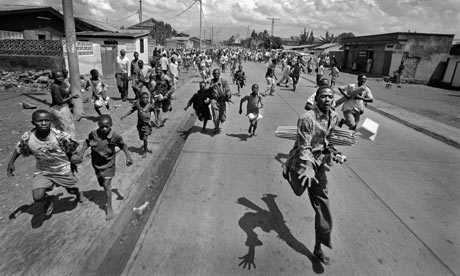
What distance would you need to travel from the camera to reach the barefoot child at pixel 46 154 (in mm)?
3389

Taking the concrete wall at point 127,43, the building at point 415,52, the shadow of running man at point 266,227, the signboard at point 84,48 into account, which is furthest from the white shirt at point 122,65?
the building at point 415,52

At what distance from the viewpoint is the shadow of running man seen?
320cm

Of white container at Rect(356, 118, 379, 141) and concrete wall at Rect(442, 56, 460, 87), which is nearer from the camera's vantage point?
white container at Rect(356, 118, 379, 141)

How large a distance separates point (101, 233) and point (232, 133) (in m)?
5.12

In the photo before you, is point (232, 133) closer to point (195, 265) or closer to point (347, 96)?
point (347, 96)

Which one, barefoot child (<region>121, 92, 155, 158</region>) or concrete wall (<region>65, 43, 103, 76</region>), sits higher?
concrete wall (<region>65, 43, 103, 76</region>)

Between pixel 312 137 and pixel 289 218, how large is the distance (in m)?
Answer: 1.39

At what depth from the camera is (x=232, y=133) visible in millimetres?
8156

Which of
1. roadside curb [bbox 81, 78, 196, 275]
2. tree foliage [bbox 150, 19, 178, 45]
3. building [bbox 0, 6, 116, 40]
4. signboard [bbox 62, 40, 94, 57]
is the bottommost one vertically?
roadside curb [bbox 81, 78, 196, 275]

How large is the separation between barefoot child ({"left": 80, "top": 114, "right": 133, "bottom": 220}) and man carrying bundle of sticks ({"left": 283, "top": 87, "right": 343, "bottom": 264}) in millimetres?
2127

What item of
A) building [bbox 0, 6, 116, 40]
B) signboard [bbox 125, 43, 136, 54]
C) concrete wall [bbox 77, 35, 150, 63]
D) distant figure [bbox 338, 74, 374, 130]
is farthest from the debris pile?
distant figure [bbox 338, 74, 374, 130]

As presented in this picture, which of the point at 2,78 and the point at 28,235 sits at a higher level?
the point at 2,78

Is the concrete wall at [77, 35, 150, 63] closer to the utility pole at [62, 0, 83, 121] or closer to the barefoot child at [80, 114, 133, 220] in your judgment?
the utility pole at [62, 0, 83, 121]

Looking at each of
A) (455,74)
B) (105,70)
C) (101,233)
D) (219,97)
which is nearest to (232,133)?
(219,97)
